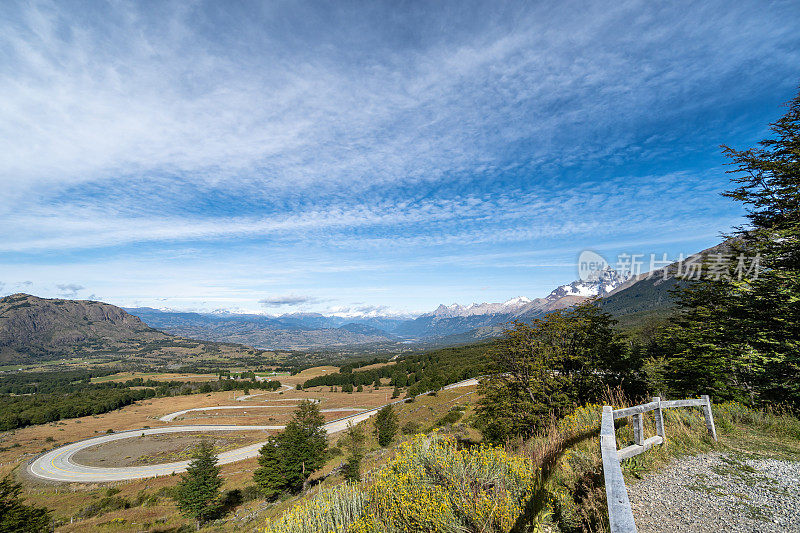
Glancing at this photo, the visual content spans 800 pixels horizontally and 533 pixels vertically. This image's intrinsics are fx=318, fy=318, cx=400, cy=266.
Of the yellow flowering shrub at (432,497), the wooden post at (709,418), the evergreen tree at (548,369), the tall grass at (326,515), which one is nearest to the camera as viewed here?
the yellow flowering shrub at (432,497)

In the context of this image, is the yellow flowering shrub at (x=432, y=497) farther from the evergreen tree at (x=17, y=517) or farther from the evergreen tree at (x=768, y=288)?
the evergreen tree at (x=17, y=517)

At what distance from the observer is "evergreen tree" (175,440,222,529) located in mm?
31719

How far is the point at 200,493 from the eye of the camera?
32156 mm

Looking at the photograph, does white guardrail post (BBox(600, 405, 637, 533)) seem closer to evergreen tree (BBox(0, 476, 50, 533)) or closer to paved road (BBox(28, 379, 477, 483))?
evergreen tree (BBox(0, 476, 50, 533))

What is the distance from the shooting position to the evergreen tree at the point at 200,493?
31.7 meters

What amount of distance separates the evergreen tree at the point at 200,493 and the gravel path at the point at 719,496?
132 ft

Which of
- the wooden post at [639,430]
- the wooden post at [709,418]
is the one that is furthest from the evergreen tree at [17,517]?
the wooden post at [709,418]

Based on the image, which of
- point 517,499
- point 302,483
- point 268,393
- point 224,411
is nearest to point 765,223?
point 517,499

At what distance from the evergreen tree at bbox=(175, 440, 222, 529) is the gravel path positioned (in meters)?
40.4

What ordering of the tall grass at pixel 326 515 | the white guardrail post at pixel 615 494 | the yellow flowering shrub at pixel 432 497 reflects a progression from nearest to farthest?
the white guardrail post at pixel 615 494
the yellow flowering shrub at pixel 432 497
the tall grass at pixel 326 515

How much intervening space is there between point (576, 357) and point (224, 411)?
424 feet

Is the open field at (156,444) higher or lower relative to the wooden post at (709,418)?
lower

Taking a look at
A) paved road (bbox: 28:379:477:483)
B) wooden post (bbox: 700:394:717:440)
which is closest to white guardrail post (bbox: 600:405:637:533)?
wooden post (bbox: 700:394:717:440)

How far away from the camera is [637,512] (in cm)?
508
